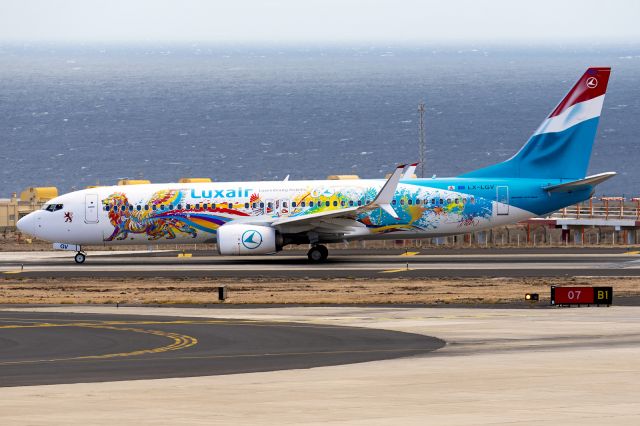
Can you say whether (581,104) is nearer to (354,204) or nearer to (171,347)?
(354,204)

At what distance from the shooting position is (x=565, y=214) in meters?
86.4

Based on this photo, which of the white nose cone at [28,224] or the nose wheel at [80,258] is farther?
the nose wheel at [80,258]

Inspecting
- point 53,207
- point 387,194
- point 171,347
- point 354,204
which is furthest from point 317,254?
point 171,347

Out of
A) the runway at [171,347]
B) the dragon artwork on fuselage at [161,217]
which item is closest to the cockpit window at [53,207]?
the dragon artwork on fuselage at [161,217]

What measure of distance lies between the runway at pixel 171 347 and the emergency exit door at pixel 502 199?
1075 inches

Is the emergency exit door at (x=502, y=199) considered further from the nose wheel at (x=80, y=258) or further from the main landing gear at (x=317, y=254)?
the nose wheel at (x=80, y=258)

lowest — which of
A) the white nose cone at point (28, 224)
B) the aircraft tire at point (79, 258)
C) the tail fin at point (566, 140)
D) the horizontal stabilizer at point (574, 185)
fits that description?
the aircraft tire at point (79, 258)

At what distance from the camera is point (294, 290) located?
52.7 meters

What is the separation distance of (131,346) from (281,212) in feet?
108

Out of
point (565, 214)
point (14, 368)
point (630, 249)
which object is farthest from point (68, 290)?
point (565, 214)

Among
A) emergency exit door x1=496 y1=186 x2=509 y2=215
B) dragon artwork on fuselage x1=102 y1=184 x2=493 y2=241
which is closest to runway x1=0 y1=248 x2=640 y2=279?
dragon artwork on fuselage x1=102 y1=184 x2=493 y2=241

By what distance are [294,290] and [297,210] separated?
46.3 ft

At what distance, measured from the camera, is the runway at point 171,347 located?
28891 mm

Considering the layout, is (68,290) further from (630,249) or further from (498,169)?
(630,249)
